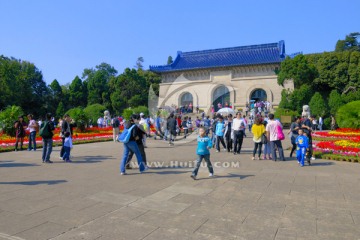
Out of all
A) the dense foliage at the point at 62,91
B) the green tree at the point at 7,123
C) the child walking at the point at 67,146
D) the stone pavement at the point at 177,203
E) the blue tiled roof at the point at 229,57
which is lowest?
the stone pavement at the point at 177,203

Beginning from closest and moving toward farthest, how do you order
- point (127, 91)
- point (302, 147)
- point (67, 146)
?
point (302, 147), point (67, 146), point (127, 91)

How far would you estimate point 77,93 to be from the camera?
4725cm

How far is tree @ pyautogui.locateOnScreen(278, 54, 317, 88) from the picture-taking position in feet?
102

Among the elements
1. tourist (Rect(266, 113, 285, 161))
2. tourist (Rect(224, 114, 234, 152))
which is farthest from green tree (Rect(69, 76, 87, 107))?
tourist (Rect(266, 113, 285, 161))

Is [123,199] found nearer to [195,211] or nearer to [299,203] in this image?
[195,211]

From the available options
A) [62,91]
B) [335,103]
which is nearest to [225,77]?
[335,103]

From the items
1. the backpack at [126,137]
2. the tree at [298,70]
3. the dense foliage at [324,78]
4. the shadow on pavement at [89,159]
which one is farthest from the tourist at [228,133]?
the tree at [298,70]

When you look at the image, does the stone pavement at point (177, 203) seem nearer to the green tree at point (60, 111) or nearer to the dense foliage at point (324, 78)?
the dense foliage at point (324, 78)

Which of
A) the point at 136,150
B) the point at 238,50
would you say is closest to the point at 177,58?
the point at 238,50

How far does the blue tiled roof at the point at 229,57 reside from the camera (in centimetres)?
3969

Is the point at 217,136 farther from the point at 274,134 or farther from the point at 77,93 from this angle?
the point at 77,93

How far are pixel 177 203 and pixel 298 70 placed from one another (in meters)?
30.1

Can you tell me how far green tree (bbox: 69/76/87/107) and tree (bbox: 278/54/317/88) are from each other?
105 ft

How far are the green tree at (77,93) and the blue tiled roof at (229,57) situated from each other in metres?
12.8
